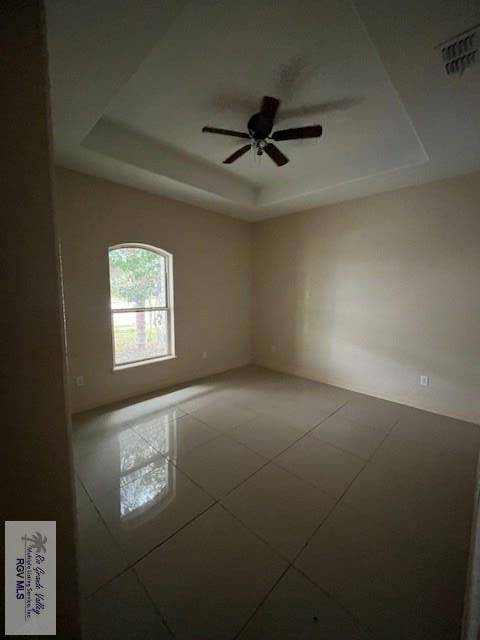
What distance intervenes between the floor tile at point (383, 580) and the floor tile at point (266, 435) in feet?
2.67

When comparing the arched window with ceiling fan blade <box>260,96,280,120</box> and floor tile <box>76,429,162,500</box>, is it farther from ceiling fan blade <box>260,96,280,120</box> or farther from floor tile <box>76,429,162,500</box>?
ceiling fan blade <box>260,96,280,120</box>

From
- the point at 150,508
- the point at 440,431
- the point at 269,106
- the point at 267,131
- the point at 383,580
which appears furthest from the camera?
the point at 440,431

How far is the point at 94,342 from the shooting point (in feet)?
10.5

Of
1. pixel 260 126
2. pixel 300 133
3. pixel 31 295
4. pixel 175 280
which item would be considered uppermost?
pixel 260 126

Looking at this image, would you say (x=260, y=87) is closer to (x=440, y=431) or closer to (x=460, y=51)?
(x=460, y=51)

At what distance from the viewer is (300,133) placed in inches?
82.3

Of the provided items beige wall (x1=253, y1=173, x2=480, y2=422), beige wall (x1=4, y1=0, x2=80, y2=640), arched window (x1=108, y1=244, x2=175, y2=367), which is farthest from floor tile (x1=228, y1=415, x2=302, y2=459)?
beige wall (x1=4, y1=0, x2=80, y2=640)

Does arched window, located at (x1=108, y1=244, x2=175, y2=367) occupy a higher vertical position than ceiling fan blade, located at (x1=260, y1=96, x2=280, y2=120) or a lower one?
lower

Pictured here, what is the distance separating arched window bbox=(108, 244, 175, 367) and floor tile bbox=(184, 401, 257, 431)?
46.5 inches

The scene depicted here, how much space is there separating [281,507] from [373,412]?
1.98m

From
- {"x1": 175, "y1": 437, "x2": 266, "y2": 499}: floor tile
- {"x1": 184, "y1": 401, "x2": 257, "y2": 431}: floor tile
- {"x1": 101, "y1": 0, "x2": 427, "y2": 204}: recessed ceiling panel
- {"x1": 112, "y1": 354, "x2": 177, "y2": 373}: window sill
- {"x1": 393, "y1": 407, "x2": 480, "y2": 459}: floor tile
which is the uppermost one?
{"x1": 101, "y1": 0, "x2": 427, "y2": 204}: recessed ceiling panel

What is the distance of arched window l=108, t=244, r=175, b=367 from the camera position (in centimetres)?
343

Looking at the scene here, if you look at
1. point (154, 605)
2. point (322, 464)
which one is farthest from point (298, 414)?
point (154, 605)

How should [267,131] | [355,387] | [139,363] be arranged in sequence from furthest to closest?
[355,387]
[139,363]
[267,131]
